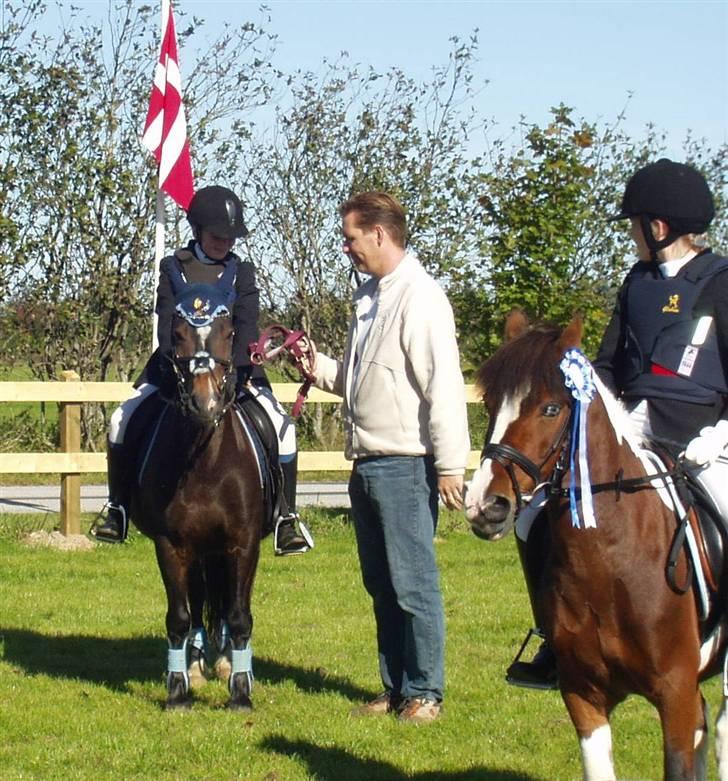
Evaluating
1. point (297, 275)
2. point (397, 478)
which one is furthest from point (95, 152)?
point (397, 478)

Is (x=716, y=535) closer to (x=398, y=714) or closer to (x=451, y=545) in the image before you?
(x=398, y=714)

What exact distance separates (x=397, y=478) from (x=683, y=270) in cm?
206

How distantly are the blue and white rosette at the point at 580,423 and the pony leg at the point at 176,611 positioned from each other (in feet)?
11.1

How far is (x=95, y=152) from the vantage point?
1730cm

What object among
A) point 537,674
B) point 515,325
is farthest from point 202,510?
point 515,325

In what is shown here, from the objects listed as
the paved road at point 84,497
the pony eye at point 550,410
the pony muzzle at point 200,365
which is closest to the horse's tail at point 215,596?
the pony muzzle at point 200,365

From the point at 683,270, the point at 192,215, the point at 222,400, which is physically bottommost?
the point at 222,400

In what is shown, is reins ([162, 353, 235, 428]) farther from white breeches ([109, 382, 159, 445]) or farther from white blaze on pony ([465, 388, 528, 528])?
white blaze on pony ([465, 388, 528, 528])

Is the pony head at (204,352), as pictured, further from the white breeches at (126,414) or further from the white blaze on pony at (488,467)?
the white blaze on pony at (488,467)

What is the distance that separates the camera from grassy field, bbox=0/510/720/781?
6.33m

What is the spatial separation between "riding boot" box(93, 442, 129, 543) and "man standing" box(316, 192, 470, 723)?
5.35ft

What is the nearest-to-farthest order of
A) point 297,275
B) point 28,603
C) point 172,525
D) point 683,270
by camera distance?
point 683,270 → point 172,525 → point 28,603 → point 297,275

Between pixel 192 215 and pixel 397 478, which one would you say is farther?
pixel 192 215

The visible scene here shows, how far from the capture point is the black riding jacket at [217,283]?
745cm
